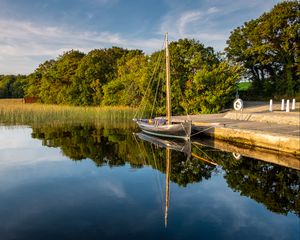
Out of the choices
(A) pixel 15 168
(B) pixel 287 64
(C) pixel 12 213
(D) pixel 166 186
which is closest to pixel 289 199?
(D) pixel 166 186

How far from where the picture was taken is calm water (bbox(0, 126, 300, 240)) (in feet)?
21.5

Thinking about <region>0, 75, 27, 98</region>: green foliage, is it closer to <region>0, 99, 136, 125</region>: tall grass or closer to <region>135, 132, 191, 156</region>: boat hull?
<region>0, 99, 136, 125</region>: tall grass

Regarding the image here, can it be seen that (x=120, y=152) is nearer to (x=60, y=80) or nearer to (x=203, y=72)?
(x=203, y=72)

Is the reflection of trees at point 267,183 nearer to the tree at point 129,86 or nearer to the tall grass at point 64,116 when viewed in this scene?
the tall grass at point 64,116

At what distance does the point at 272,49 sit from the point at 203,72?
48.0 feet

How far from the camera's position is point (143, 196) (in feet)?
29.2

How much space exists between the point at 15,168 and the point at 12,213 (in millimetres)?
5367

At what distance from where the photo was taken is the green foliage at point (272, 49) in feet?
111

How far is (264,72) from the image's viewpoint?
134 ft

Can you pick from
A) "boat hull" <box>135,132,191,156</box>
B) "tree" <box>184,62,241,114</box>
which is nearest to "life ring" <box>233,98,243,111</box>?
"boat hull" <box>135,132,191,156</box>

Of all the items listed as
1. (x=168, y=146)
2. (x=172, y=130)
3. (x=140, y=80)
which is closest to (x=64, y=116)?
(x=140, y=80)

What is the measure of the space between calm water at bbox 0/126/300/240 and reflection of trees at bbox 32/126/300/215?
0.12ft

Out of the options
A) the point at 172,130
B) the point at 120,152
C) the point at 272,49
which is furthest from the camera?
the point at 272,49

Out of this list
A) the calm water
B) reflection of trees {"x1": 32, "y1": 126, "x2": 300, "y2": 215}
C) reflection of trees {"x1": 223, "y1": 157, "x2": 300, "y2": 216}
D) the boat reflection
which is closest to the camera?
the calm water
